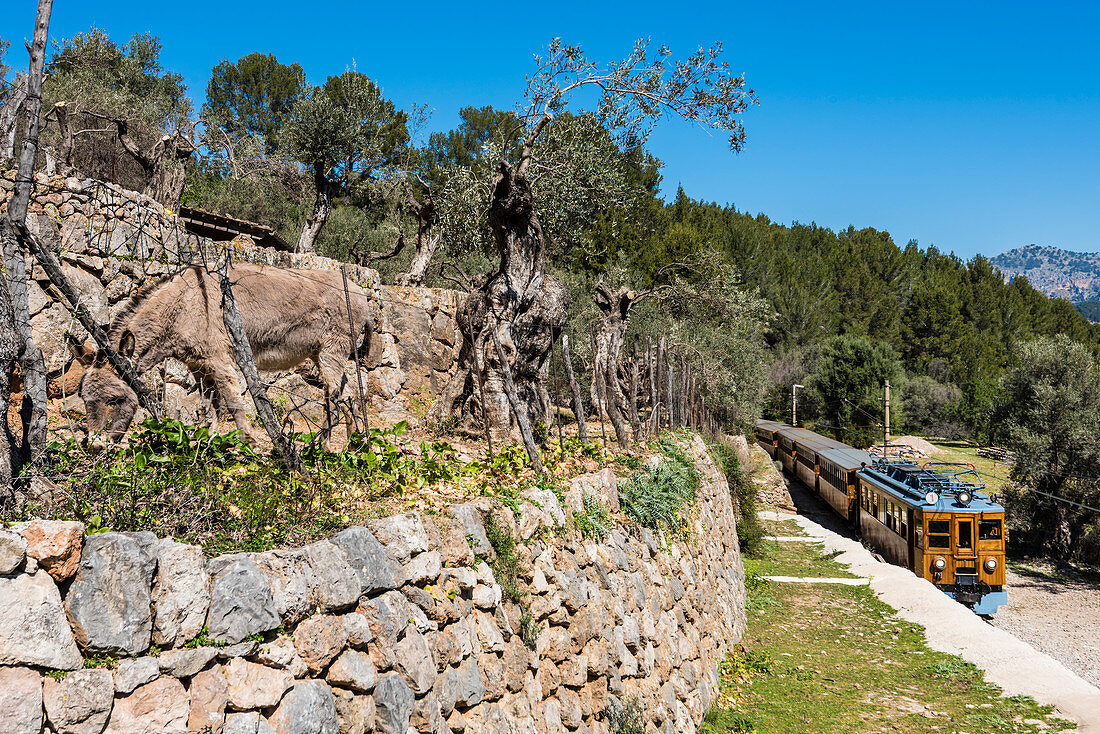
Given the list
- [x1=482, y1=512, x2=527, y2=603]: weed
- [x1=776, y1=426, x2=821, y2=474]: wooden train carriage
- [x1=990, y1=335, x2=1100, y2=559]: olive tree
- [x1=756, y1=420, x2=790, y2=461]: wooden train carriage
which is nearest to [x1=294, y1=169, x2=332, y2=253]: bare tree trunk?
[x1=482, y1=512, x2=527, y2=603]: weed

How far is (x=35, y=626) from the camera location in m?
2.88

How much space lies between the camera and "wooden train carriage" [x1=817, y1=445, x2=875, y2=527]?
27172 millimetres

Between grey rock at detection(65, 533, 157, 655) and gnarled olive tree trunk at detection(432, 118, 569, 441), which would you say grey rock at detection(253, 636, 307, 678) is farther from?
gnarled olive tree trunk at detection(432, 118, 569, 441)

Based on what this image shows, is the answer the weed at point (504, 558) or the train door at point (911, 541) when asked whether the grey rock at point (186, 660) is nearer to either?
the weed at point (504, 558)

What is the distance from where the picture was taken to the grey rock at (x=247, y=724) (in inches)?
134

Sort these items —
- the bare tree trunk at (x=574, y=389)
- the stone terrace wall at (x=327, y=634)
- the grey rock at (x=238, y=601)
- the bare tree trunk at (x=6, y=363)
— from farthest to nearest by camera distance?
the bare tree trunk at (x=574, y=389) < the bare tree trunk at (x=6, y=363) < the grey rock at (x=238, y=601) < the stone terrace wall at (x=327, y=634)

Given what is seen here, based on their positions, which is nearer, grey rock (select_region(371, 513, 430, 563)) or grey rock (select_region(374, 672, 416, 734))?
grey rock (select_region(374, 672, 416, 734))

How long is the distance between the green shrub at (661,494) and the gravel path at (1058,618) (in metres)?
11.5

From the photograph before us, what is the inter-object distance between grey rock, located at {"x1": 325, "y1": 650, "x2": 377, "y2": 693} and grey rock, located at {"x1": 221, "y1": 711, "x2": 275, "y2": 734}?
0.52 m

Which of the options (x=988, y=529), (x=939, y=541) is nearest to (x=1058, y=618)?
(x=988, y=529)

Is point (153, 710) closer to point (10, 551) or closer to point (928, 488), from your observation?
point (10, 551)

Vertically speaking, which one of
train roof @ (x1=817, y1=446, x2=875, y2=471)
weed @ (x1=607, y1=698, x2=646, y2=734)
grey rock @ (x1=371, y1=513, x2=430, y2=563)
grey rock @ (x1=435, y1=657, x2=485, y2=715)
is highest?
grey rock @ (x1=371, y1=513, x2=430, y2=563)

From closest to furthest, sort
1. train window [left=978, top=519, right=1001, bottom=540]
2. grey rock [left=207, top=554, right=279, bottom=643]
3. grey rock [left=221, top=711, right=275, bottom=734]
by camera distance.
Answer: grey rock [left=221, top=711, right=275, bottom=734]
grey rock [left=207, top=554, right=279, bottom=643]
train window [left=978, top=519, right=1001, bottom=540]

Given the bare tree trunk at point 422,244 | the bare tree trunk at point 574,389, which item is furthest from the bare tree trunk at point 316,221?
the bare tree trunk at point 574,389
